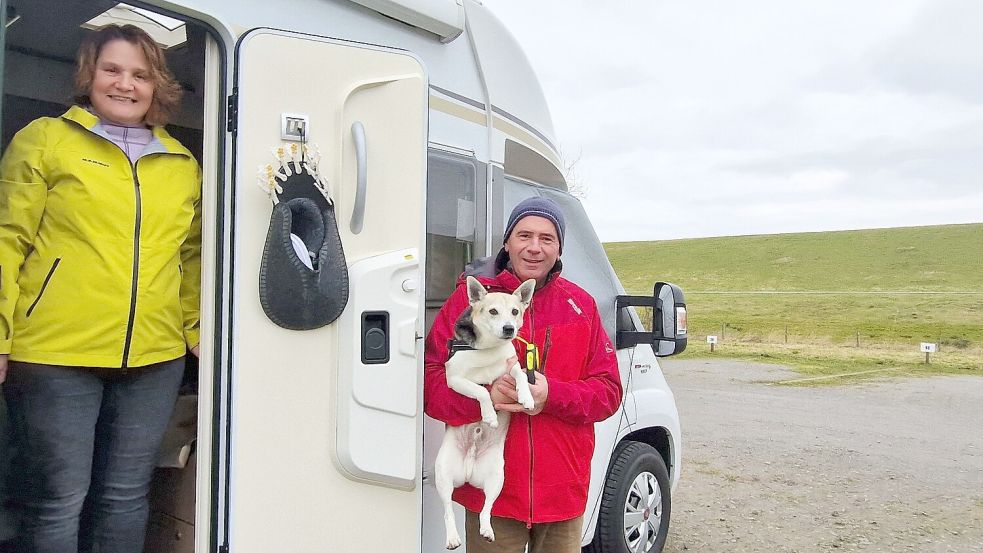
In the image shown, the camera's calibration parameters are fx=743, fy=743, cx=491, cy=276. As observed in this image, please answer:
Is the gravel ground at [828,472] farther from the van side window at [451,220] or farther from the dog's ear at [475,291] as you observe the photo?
the dog's ear at [475,291]

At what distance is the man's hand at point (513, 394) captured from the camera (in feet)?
8.14

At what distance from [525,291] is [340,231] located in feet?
2.16

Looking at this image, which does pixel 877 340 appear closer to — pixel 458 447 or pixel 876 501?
pixel 876 501

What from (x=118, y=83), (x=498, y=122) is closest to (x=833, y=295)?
(x=498, y=122)

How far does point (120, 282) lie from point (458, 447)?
47.2 inches

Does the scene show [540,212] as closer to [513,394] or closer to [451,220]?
[451,220]

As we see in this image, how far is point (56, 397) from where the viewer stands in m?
2.02

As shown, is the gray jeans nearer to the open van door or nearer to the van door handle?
the open van door

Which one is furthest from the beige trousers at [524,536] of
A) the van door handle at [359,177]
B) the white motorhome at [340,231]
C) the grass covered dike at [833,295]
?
the grass covered dike at [833,295]

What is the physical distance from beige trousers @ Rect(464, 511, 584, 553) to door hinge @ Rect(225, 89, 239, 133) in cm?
153

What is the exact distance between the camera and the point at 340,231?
7.50ft

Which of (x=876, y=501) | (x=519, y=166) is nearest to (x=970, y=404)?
(x=876, y=501)

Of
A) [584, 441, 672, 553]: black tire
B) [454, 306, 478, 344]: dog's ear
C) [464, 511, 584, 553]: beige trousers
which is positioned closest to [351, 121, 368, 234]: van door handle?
[454, 306, 478, 344]: dog's ear

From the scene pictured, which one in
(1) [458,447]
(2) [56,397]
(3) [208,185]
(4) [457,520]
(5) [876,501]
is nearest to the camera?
(2) [56,397]
